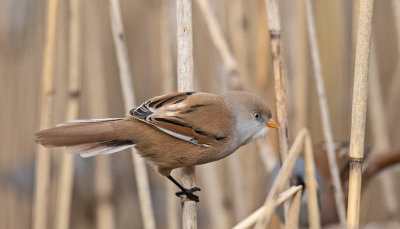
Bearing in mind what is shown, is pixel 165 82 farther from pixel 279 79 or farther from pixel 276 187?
pixel 276 187

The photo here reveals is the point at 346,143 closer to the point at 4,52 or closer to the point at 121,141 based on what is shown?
the point at 121,141

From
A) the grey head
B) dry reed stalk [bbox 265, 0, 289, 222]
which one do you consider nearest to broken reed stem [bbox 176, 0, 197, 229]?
Answer: the grey head

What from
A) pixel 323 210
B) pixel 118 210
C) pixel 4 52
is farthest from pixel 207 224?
pixel 4 52

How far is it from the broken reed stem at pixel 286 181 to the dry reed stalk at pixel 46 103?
892mm

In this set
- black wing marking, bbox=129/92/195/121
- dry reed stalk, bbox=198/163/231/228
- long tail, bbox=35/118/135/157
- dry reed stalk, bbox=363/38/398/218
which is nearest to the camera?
long tail, bbox=35/118/135/157

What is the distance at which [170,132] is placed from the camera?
5.22ft

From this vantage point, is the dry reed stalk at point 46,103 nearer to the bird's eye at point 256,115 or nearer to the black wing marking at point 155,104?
the black wing marking at point 155,104

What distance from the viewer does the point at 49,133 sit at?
146 cm

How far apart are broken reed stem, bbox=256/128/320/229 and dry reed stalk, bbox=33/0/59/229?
89 cm

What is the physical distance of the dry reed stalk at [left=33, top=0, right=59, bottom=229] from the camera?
184cm

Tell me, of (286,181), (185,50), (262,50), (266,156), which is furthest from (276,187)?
(262,50)

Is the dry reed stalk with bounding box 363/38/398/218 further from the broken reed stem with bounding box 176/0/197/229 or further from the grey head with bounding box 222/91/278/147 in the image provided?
the broken reed stem with bounding box 176/0/197/229

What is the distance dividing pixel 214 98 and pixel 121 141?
0.33 m

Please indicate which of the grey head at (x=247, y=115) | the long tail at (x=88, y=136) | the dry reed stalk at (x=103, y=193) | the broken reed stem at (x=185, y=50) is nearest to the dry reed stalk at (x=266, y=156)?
the grey head at (x=247, y=115)
